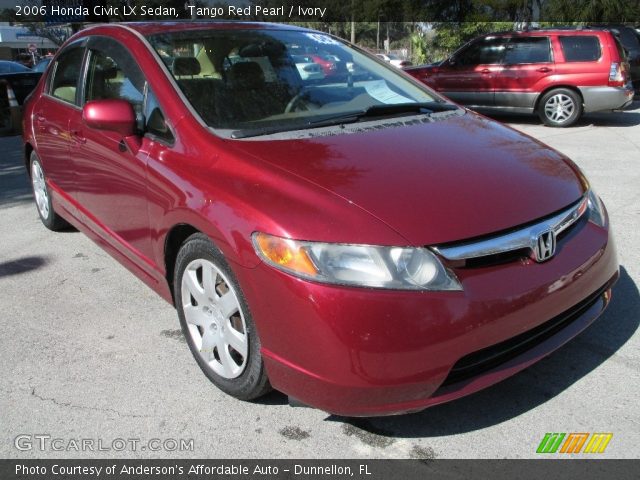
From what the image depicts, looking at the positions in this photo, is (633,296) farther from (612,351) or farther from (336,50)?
(336,50)

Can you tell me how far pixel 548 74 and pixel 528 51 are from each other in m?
0.66

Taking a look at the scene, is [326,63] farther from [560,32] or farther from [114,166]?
[560,32]

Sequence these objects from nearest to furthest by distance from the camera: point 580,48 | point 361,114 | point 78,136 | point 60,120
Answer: point 361,114
point 78,136
point 60,120
point 580,48

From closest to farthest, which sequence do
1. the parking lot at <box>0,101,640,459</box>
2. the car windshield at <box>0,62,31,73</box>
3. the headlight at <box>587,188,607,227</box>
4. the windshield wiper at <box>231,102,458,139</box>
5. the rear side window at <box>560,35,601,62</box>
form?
1. the parking lot at <box>0,101,640,459</box>
2. the headlight at <box>587,188,607,227</box>
3. the windshield wiper at <box>231,102,458,139</box>
4. the rear side window at <box>560,35,601,62</box>
5. the car windshield at <box>0,62,31,73</box>

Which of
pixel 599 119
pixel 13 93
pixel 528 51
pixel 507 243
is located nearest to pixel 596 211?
pixel 507 243

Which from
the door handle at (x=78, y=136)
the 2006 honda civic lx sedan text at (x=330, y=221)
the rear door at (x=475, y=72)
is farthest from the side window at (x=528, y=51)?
the door handle at (x=78, y=136)

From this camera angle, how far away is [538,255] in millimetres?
2279

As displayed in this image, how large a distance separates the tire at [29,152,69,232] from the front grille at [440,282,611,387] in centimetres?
376

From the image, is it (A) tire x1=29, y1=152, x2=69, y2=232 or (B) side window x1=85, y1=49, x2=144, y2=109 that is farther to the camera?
(A) tire x1=29, y1=152, x2=69, y2=232

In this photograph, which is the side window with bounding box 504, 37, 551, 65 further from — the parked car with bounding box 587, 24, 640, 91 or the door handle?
the door handle

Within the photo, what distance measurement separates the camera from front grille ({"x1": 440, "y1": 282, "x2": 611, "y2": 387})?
7.14 ft
